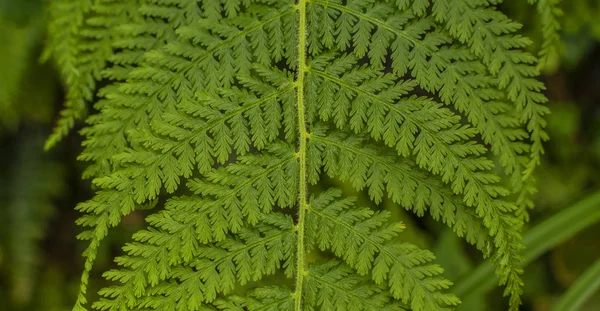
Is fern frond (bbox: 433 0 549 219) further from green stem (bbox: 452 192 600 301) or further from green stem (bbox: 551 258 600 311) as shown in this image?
green stem (bbox: 551 258 600 311)

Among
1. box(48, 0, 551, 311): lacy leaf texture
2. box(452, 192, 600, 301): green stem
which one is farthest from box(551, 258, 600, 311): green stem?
box(48, 0, 551, 311): lacy leaf texture

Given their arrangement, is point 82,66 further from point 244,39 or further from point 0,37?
point 0,37

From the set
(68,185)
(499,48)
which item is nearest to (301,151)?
(499,48)

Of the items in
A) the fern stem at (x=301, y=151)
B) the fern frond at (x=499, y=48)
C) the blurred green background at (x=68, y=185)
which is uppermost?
the fern frond at (x=499, y=48)

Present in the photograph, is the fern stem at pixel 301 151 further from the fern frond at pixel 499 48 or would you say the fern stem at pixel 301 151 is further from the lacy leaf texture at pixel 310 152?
the fern frond at pixel 499 48

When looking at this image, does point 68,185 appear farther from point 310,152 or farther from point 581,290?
point 581,290

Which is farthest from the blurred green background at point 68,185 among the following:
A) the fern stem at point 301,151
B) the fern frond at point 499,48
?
the fern stem at point 301,151
